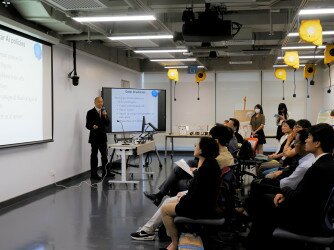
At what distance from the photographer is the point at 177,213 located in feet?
11.2

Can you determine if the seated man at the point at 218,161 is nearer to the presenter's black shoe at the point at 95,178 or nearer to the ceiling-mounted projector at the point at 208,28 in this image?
the ceiling-mounted projector at the point at 208,28

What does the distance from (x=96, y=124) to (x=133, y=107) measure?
4.79ft

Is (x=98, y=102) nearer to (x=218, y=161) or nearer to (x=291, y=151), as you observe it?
(x=291, y=151)

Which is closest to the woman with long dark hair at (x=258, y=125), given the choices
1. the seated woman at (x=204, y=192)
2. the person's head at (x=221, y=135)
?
the person's head at (x=221, y=135)

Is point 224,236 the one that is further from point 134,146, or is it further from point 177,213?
point 134,146

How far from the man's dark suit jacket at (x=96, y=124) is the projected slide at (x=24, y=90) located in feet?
3.61

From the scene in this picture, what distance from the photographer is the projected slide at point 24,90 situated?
218 inches

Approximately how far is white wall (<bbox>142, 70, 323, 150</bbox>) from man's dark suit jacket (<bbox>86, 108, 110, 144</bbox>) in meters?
5.02

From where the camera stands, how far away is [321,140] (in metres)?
3.02

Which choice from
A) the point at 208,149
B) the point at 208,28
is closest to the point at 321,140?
the point at 208,149

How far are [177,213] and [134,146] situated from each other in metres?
3.86

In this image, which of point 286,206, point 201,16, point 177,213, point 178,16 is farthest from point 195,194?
point 178,16

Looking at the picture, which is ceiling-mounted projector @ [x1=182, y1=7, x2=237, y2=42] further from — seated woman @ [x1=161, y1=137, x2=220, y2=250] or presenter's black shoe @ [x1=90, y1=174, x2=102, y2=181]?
presenter's black shoe @ [x1=90, y1=174, x2=102, y2=181]

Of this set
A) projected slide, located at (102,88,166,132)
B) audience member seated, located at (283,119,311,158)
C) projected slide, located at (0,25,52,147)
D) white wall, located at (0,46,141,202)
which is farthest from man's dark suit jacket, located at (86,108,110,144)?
audience member seated, located at (283,119,311,158)
